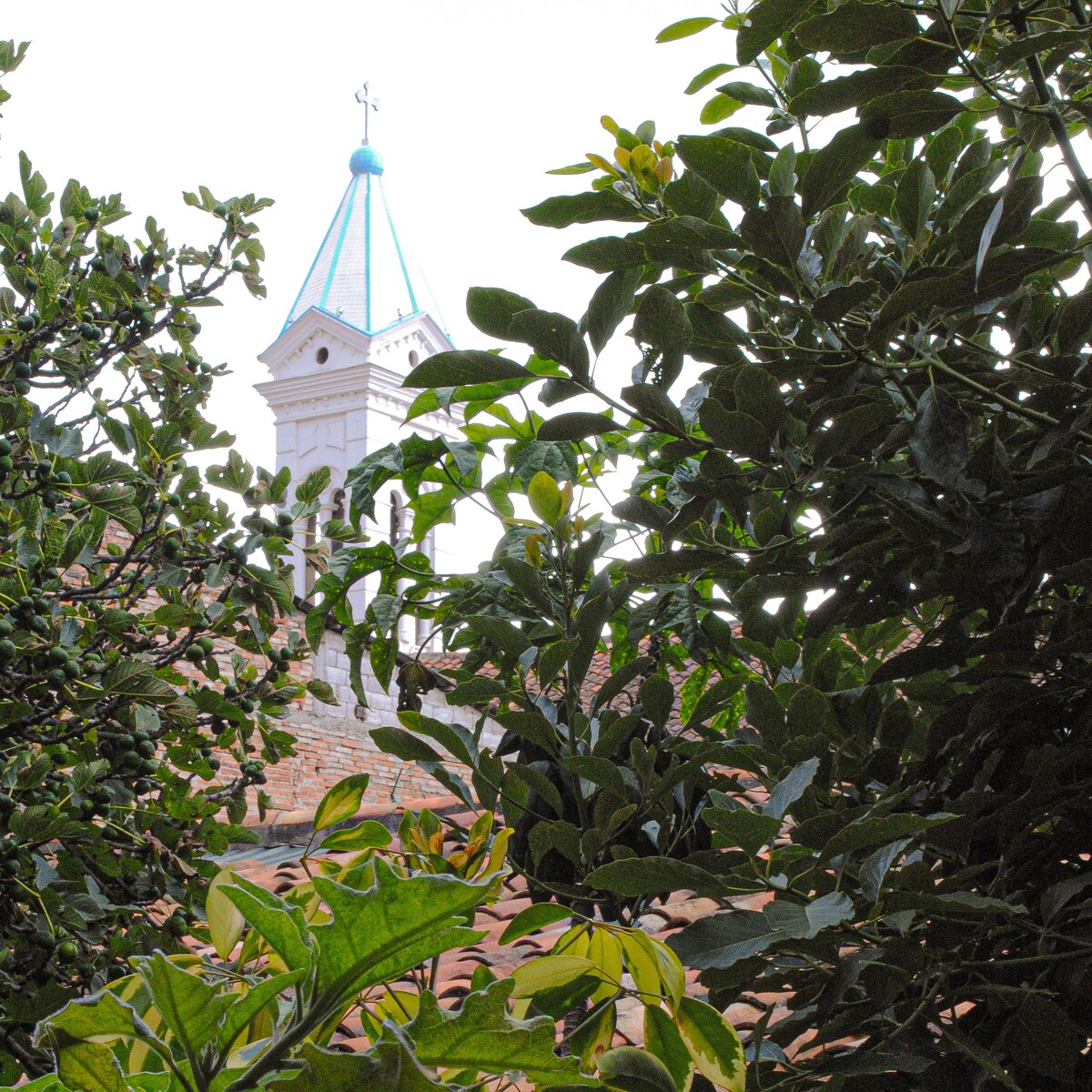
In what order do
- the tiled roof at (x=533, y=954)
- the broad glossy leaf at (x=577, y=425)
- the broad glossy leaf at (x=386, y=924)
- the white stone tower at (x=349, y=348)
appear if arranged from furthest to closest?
the white stone tower at (x=349, y=348) → the tiled roof at (x=533, y=954) → the broad glossy leaf at (x=577, y=425) → the broad glossy leaf at (x=386, y=924)

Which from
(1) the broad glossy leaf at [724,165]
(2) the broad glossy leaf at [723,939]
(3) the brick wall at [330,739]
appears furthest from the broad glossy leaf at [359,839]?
(3) the brick wall at [330,739]

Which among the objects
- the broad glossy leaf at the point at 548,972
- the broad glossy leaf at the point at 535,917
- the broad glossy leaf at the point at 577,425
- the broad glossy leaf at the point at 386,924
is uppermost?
the broad glossy leaf at the point at 577,425

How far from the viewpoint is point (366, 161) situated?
89.1ft

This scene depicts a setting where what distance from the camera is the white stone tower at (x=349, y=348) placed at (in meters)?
24.0

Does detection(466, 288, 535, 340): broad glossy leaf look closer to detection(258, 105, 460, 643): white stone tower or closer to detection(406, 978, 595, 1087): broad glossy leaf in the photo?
detection(406, 978, 595, 1087): broad glossy leaf

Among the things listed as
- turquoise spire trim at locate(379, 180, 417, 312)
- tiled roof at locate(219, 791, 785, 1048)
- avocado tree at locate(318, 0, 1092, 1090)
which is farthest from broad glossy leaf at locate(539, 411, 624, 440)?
turquoise spire trim at locate(379, 180, 417, 312)

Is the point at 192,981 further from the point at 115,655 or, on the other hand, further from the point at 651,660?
the point at 115,655

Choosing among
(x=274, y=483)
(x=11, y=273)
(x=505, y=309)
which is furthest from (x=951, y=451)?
(x=11, y=273)

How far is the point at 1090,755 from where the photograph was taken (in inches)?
40.6

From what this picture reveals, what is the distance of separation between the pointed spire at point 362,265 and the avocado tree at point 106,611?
22510mm

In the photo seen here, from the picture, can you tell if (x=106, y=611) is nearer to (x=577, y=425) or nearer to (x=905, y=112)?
(x=577, y=425)

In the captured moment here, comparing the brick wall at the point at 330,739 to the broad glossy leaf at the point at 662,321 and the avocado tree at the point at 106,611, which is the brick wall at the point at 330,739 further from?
the broad glossy leaf at the point at 662,321

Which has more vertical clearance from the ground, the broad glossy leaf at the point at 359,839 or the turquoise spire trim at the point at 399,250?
the turquoise spire trim at the point at 399,250

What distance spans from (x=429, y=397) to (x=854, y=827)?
3.14 ft
